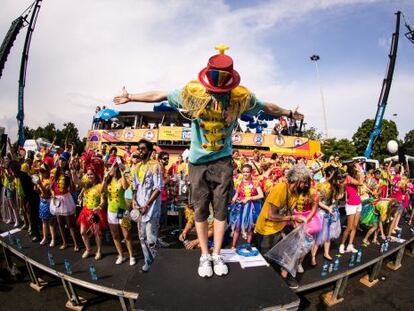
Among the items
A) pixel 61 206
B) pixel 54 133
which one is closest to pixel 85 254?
pixel 61 206

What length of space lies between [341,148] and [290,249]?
33735 millimetres

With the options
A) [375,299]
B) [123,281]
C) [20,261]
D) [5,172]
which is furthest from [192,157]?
[5,172]

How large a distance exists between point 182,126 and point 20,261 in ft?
44.1

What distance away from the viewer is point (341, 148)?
32938 mm

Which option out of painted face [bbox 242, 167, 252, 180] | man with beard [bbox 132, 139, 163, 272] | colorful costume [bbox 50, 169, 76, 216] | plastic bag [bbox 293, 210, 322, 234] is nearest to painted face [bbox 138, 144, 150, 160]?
man with beard [bbox 132, 139, 163, 272]

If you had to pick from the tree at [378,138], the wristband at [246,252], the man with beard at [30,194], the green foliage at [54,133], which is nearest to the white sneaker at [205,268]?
the wristband at [246,252]

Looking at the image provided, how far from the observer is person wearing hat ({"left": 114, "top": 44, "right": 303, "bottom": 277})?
2.33m

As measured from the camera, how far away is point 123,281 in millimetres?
3697

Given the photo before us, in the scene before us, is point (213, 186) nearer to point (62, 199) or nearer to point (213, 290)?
point (213, 290)

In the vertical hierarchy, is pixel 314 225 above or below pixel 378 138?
below

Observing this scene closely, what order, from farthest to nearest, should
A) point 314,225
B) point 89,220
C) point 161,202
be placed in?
point 161,202 < point 89,220 < point 314,225

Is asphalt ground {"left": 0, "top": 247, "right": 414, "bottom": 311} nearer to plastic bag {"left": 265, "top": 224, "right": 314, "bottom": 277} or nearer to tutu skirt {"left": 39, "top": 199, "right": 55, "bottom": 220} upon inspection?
tutu skirt {"left": 39, "top": 199, "right": 55, "bottom": 220}

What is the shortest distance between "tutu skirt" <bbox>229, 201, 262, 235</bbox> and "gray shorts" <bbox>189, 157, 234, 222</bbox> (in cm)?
247

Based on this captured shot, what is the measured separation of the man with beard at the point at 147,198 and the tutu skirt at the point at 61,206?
6.52ft
